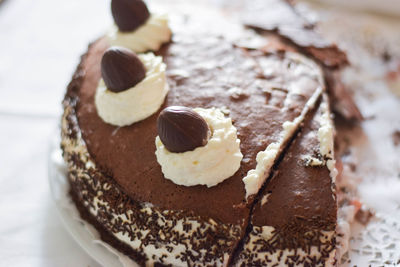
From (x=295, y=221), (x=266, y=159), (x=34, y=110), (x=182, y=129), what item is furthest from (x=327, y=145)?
(x=34, y=110)

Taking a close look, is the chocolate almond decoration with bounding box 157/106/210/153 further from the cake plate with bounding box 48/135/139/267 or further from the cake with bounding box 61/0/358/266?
the cake plate with bounding box 48/135/139/267

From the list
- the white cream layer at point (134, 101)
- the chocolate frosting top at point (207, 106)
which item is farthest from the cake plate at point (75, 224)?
the white cream layer at point (134, 101)

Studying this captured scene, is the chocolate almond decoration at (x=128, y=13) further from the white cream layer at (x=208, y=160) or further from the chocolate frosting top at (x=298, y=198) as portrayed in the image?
the chocolate frosting top at (x=298, y=198)

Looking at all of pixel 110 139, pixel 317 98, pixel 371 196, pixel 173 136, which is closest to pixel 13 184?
pixel 110 139

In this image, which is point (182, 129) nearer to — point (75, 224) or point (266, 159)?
point (266, 159)

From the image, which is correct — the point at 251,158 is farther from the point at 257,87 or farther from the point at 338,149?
the point at 338,149
